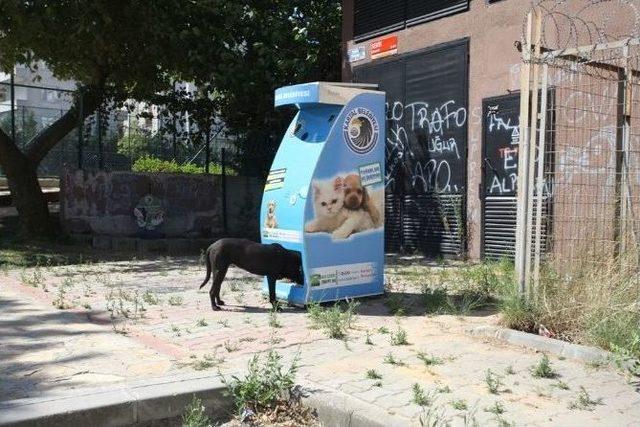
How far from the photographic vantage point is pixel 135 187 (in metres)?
13.6

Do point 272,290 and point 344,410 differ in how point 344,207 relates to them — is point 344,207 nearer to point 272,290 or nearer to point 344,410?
point 272,290

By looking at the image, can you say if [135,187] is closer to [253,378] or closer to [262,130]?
[262,130]

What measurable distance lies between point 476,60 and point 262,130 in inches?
243

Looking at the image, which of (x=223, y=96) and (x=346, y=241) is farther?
(x=223, y=96)

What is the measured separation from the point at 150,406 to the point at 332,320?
205 cm

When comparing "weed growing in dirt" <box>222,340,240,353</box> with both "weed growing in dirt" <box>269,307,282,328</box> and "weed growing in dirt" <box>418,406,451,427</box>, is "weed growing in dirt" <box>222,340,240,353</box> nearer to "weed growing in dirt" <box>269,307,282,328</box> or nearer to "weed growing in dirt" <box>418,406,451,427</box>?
"weed growing in dirt" <box>269,307,282,328</box>

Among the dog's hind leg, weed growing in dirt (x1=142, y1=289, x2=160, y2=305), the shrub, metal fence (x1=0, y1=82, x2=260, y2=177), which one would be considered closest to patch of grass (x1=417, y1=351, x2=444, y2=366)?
the dog's hind leg

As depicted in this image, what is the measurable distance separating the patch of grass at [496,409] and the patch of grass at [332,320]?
6.28ft

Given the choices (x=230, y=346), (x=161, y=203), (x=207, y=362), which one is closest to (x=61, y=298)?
(x=230, y=346)

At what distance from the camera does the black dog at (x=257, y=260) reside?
6.63m

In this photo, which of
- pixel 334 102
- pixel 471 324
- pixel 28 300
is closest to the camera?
pixel 471 324

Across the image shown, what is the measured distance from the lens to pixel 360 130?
699 centimetres

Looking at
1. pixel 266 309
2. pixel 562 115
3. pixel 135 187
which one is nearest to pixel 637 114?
pixel 562 115

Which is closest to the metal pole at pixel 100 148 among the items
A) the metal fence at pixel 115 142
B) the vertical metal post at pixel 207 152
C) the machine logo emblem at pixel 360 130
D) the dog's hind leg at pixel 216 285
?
the metal fence at pixel 115 142
